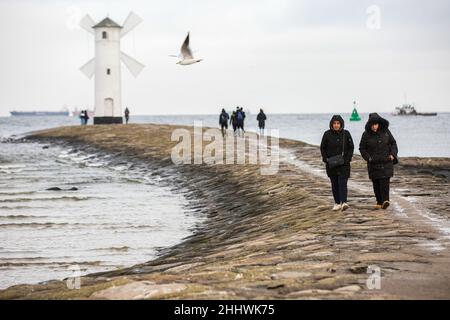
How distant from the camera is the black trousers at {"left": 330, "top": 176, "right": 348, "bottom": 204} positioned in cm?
1473

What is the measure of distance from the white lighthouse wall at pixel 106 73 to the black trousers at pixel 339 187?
169ft

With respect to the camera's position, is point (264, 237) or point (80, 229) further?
point (80, 229)

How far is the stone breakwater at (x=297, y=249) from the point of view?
8.75 metres

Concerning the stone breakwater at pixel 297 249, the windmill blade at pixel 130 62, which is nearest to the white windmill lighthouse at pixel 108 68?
the windmill blade at pixel 130 62

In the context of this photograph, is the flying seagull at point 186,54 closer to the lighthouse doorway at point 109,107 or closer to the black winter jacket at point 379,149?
the black winter jacket at point 379,149

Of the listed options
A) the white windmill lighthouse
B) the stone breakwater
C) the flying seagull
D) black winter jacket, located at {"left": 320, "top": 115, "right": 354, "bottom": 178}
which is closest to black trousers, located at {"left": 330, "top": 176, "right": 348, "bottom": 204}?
black winter jacket, located at {"left": 320, "top": 115, "right": 354, "bottom": 178}

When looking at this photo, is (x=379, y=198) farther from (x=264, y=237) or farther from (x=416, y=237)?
(x=416, y=237)

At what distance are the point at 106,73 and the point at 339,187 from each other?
52228 millimetres

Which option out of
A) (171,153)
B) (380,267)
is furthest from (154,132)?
(380,267)

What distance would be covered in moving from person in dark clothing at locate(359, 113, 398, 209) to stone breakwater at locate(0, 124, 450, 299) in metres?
0.64

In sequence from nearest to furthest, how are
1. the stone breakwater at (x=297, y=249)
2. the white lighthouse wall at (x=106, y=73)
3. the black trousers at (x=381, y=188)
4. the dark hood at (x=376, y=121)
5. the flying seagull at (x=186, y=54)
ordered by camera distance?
the stone breakwater at (x=297, y=249)
the dark hood at (x=376, y=121)
the black trousers at (x=381, y=188)
the flying seagull at (x=186, y=54)
the white lighthouse wall at (x=106, y=73)

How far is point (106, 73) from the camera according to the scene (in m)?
65.6
